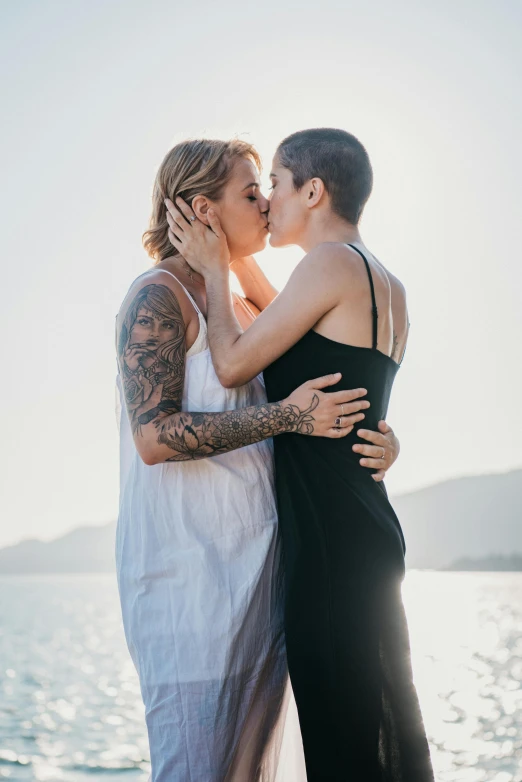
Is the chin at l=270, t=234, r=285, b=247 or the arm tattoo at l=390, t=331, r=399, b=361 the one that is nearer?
the arm tattoo at l=390, t=331, r=399, b=361

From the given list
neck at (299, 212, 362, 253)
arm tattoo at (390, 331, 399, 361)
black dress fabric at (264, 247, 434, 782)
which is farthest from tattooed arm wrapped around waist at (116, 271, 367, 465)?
neck at (299, 212, 362, 253)

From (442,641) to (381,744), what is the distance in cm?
3365

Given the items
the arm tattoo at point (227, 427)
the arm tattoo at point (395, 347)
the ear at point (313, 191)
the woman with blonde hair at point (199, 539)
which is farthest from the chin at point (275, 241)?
A: the arm tattoo at point (227, 427)

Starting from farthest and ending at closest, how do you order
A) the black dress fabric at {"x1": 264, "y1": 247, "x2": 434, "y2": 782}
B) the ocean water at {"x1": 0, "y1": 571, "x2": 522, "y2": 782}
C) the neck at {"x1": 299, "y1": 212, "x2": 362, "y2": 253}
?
the ocean water at {"x1": 0, "y1": 571, "x2": 522, "y2": 782}
the neck at {"x1": 299, "y1": 212, "x2": 362, "y2": 253}
the black dress fabric at {"x1": 264, "y1": 247, "x2": 434, "y2": 782}

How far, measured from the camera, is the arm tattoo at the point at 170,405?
301cm

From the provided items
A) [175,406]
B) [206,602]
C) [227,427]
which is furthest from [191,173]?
[206,602]

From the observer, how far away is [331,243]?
324 centimetres

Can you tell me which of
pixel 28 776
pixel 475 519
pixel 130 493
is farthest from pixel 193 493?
pixel 475 519

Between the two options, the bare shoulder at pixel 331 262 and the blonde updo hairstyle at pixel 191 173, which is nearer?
the bare shoulder at pixel 331 262

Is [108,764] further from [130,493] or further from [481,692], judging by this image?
[130,493]

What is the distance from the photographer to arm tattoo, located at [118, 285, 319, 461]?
301cm

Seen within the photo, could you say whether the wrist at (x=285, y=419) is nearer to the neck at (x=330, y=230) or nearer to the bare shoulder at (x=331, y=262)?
the bare shoulder at (x=331, y=262)

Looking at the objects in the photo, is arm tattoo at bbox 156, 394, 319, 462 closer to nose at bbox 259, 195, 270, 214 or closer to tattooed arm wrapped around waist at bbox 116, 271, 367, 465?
tattooed arm wrapped around waist at bbox 116, 271, 367, 465

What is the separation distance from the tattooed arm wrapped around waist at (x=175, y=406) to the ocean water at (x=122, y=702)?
918 cm
